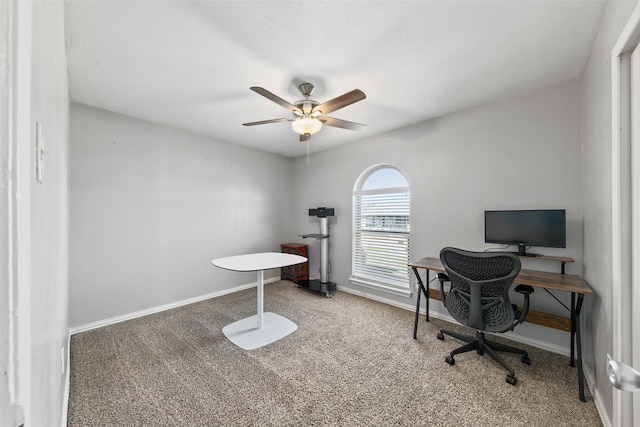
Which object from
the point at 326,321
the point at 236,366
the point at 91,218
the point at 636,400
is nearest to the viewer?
the point at 636,400

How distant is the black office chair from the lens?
6.33 ft

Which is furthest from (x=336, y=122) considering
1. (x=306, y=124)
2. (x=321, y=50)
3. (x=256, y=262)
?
(x=256, y=262)

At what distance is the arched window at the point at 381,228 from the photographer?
11.9 ft

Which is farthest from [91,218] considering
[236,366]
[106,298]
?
[236,366]

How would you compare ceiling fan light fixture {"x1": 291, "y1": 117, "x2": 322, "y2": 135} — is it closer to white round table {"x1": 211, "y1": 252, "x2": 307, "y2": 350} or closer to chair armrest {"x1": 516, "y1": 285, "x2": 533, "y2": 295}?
white round table {"x1": 211, "y1": 252, "x2": 307, "y2": 350}

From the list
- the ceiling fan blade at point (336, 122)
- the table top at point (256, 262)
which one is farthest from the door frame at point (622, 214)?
the table top at point (256, 262)

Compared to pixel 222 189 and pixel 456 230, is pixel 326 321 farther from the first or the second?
pixel 222 189

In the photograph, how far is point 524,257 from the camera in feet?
7.86

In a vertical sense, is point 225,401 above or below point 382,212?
below

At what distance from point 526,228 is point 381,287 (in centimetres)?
196

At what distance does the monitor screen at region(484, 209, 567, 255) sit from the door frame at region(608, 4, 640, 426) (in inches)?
39.9

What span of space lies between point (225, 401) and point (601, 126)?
10.9 feet

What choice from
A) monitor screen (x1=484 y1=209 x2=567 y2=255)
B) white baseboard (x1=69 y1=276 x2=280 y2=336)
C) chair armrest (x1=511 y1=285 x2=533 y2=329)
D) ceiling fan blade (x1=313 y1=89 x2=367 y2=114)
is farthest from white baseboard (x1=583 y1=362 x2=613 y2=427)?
white baseboard (x1=69 y1=276 x2=280 y2=336)

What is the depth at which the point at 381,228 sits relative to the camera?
3.87 m
